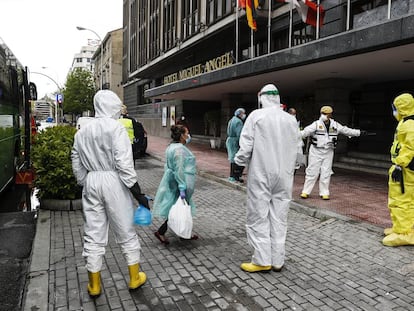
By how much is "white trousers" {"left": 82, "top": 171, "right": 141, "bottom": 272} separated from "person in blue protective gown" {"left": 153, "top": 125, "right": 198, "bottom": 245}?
45.5 inches

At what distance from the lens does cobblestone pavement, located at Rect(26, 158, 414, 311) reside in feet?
11.0

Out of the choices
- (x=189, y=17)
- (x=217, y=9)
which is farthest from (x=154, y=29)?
(x=217, y=9)

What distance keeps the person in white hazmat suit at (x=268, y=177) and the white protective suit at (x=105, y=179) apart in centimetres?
132

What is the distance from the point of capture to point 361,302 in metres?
3.40

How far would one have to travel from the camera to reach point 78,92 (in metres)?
51.2

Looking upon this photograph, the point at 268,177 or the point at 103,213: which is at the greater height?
the point at 268,177

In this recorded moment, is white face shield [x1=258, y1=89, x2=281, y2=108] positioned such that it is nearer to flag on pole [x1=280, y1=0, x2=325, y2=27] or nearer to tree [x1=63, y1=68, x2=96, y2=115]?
flag on pole [x1=280, y1=0, x2=325, y2=27]

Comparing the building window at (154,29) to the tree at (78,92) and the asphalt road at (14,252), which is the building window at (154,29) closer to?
the tree at (78,92)

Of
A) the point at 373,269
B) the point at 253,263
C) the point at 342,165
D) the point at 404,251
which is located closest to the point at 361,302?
the point at 373,269

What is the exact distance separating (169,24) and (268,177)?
83.7 feet

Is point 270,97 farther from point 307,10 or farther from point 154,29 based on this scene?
point 154,29

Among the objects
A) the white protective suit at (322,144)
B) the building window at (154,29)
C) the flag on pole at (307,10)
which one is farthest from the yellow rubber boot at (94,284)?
the building window at (154,29)

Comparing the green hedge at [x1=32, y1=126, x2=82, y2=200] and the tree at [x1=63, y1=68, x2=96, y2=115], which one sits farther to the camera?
the tree at [x1=63, y1=68, x2=96, y2=115]

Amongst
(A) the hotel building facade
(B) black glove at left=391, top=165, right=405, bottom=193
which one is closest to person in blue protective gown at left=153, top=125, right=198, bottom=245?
(B) black glove at left=391, top=165, right=405, bottom=193
